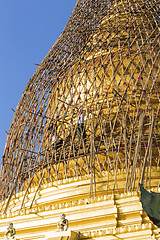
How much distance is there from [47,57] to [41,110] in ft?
9.63

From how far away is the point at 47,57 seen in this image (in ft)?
53.6

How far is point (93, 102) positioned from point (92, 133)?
87.2 inches

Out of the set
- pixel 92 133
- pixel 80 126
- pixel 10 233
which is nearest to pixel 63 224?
pixel 10 233

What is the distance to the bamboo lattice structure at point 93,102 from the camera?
39.6ft

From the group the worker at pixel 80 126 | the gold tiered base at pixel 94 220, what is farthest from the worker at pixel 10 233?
the worker at pixel 80 126

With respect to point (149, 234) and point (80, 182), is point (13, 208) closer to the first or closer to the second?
point (80, 182)

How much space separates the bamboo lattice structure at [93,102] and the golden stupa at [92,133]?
0.12 feet

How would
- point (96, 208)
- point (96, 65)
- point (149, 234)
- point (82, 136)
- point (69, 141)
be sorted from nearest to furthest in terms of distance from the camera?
point (149, 234), point (96, 208), point (82, 136), point (69, 141), point (96, 65)

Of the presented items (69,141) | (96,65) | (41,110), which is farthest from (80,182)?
(96,65)

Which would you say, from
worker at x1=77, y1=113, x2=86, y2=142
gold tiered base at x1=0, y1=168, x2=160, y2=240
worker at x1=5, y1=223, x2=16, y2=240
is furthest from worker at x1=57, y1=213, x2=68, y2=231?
worker at x1=77, y1=113, x2=86, y2=142

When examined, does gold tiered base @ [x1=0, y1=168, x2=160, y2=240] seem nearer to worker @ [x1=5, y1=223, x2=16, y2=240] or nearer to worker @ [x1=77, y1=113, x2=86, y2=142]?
worker @ [x1=5, y1=223, x2=16, y2=240]

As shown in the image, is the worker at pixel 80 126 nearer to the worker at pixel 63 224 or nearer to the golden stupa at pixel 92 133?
the golden stupa at pixel 92 133

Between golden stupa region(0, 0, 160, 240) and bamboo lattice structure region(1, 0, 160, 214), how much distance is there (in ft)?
0.12

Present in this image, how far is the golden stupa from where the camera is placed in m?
9.54
